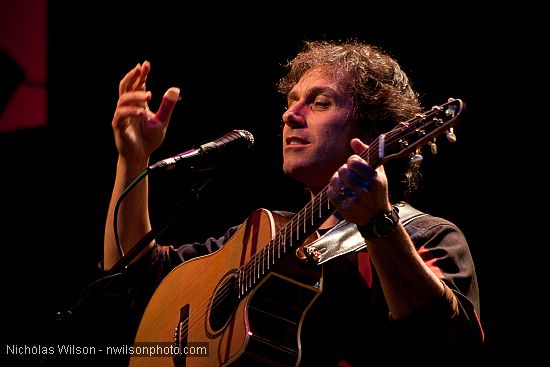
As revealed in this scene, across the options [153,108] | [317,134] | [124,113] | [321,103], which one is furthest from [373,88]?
[153,108]

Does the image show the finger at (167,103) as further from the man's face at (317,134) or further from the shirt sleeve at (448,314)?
the shirt sleeve at (448,314)

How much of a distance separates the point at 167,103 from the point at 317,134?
0.71 m

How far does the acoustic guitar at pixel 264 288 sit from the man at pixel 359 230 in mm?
60

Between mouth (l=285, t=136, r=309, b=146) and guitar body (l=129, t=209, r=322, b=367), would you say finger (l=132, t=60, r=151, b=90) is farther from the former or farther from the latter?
guitar body (l=129, t=209, r=322, b=367)

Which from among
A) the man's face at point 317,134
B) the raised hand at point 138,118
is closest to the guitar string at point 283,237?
the man's face at point 317,134

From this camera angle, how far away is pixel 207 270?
8.43ft

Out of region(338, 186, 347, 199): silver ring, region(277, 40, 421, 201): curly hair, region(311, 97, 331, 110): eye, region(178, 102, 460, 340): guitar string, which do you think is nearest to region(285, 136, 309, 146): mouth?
region(311, 97, 331, 110): eye

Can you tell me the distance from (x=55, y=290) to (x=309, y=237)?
2.60 m

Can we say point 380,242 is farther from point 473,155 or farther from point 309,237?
point 473,155

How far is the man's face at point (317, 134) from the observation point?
2.53 m

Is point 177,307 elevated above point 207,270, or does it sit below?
below

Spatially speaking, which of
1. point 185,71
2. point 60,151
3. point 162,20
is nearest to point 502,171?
point 185,71

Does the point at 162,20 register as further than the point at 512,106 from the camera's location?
Yes

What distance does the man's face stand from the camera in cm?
253
